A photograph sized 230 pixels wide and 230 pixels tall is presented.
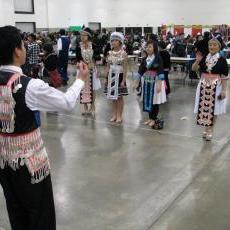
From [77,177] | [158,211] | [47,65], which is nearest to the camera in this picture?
[158,211]

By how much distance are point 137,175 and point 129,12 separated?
62.0ft

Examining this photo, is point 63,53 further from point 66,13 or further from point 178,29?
point 178,29

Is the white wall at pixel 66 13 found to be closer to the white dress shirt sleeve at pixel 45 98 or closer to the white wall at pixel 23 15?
the white wall at pixel 23 15

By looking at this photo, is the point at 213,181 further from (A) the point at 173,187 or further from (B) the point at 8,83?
(B) the point at 8,83

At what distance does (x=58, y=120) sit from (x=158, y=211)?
357cm

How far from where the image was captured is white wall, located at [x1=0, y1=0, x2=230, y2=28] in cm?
1917

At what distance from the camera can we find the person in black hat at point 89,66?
6.18m

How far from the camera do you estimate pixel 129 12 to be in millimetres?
21812

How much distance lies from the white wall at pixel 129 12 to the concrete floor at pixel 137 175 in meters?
13.7

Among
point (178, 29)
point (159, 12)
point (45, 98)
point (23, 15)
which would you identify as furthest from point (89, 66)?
point (159, 12)

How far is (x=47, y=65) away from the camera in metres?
8.01

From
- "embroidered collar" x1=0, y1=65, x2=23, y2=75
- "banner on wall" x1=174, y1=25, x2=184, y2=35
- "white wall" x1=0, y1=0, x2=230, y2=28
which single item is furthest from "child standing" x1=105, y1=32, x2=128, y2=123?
"banner on wall" x1=174, y1=25, x2=184, y2=35

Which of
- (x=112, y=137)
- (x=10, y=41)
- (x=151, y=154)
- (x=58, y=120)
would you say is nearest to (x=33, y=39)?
(x=58, y=120)

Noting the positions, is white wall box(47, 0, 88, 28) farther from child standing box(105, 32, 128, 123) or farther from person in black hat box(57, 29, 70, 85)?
child standing box(105, 32, 128, 123)
